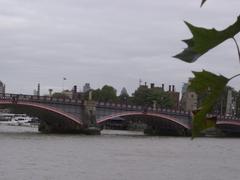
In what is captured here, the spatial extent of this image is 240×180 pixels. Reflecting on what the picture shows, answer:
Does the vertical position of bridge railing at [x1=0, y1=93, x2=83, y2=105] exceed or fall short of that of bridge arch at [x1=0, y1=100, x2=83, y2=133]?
it exceeds it

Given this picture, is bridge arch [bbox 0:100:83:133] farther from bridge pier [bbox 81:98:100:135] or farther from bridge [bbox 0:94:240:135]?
bridge pier [bbox 81:98:100:135]

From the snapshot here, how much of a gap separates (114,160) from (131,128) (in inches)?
2781

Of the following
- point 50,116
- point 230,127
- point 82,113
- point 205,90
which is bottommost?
point 205,90

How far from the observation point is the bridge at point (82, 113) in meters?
57.3

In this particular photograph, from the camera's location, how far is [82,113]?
62.5 meters

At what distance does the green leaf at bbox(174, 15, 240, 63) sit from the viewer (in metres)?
1.15

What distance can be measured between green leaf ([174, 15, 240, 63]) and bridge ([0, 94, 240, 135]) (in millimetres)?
54592

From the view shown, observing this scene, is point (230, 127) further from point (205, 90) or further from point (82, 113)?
point (205, 90)

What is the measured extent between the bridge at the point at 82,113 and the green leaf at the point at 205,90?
54.5 meters

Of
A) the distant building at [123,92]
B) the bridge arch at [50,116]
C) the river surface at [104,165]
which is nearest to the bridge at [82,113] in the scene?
the bridge arch at [50,116]

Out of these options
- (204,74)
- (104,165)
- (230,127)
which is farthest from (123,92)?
(204,74)

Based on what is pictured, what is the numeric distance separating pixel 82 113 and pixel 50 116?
3488 mm

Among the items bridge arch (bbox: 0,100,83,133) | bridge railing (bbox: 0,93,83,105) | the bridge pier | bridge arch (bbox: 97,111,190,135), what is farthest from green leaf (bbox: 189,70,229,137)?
bridge arch (bbox: 97,111,190,135)

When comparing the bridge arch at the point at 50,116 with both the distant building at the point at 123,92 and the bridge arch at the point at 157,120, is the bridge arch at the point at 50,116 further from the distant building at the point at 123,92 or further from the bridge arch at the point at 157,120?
the distant building at the point at 123,92
